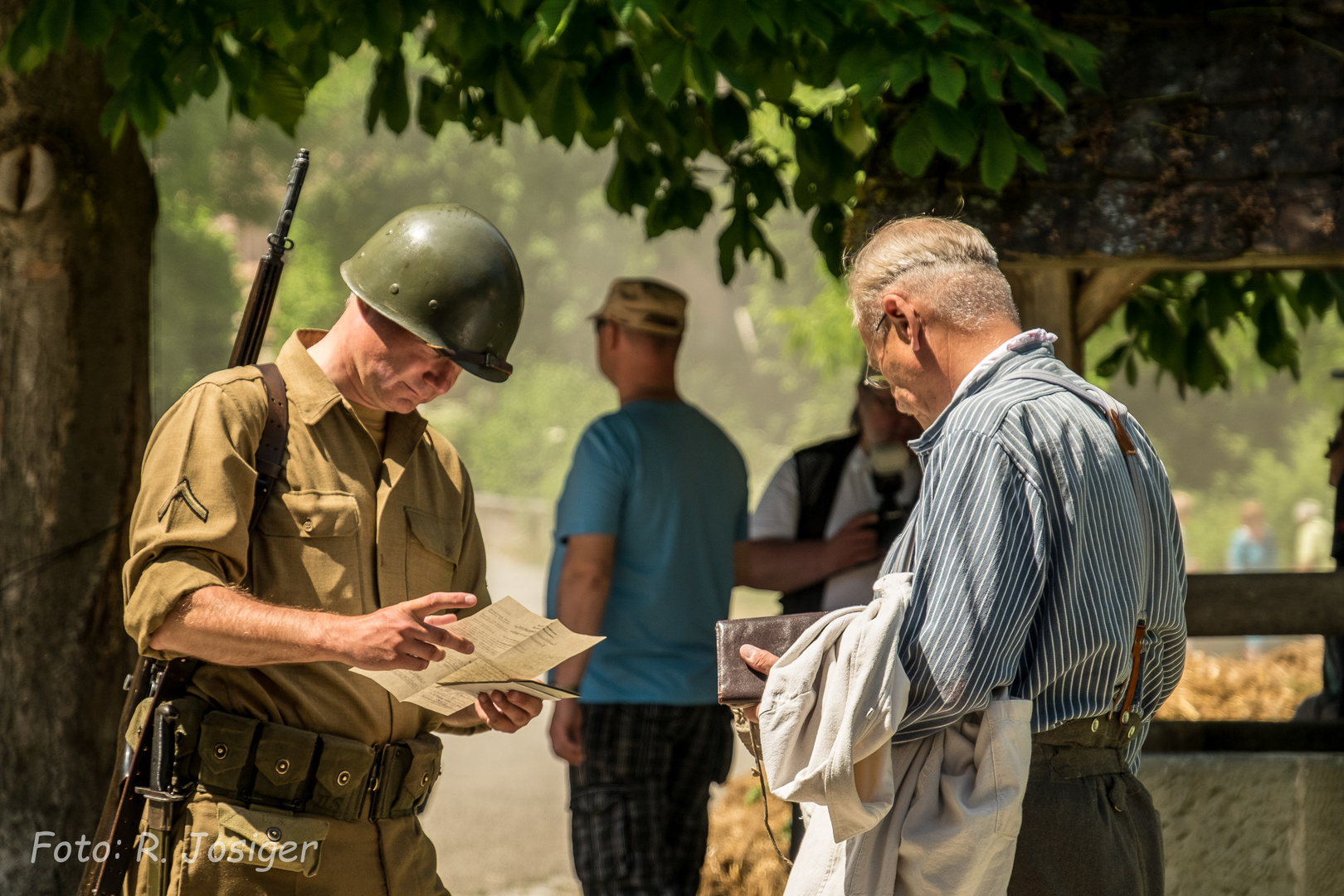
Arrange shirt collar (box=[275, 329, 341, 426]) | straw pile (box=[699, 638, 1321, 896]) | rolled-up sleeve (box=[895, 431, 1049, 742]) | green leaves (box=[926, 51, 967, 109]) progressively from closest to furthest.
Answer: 1. rolled-up sleeve (box=[895, 431, 1049, 742])
2. shirt collar (box=[275, 329, 341, 426])
3. green leaves (box=[926, 51, 967, 109])
4. straw pile (box=[699, 638, 1321, 896])

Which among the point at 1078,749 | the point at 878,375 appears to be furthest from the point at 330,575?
the point at 1078,749

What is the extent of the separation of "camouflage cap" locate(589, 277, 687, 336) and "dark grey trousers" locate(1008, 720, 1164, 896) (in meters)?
2.57

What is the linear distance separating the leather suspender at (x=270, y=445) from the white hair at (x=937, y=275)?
106 cm

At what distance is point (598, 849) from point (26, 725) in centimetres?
172

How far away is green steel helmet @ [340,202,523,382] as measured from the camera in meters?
2.50

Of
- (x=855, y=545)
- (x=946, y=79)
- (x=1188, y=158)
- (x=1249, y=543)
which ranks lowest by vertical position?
(x=855, y=545)

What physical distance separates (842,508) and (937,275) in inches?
89.0

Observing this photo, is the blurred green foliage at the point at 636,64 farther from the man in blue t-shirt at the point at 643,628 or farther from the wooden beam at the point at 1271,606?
the wooden beam at the point at 1271,606

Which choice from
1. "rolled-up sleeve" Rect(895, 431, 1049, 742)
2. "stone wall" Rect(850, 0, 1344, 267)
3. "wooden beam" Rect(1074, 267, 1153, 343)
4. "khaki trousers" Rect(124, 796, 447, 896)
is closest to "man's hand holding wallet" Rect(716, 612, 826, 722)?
"rolled-up sleeve" Rect(895, 431, 1049, 742)

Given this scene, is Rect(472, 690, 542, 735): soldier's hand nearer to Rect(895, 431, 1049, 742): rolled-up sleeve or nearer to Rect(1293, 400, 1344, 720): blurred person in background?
Rect(895, 431, 1049, 742): rolled-up sleeve

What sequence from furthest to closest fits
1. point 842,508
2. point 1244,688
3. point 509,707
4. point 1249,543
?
point 1249,543 → point 1244,688 → point 842,508 → point 509,707

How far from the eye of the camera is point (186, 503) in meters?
2.25

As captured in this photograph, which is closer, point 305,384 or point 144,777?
point 144,777

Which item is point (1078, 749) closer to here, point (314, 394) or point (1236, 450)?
point (314, 394)
